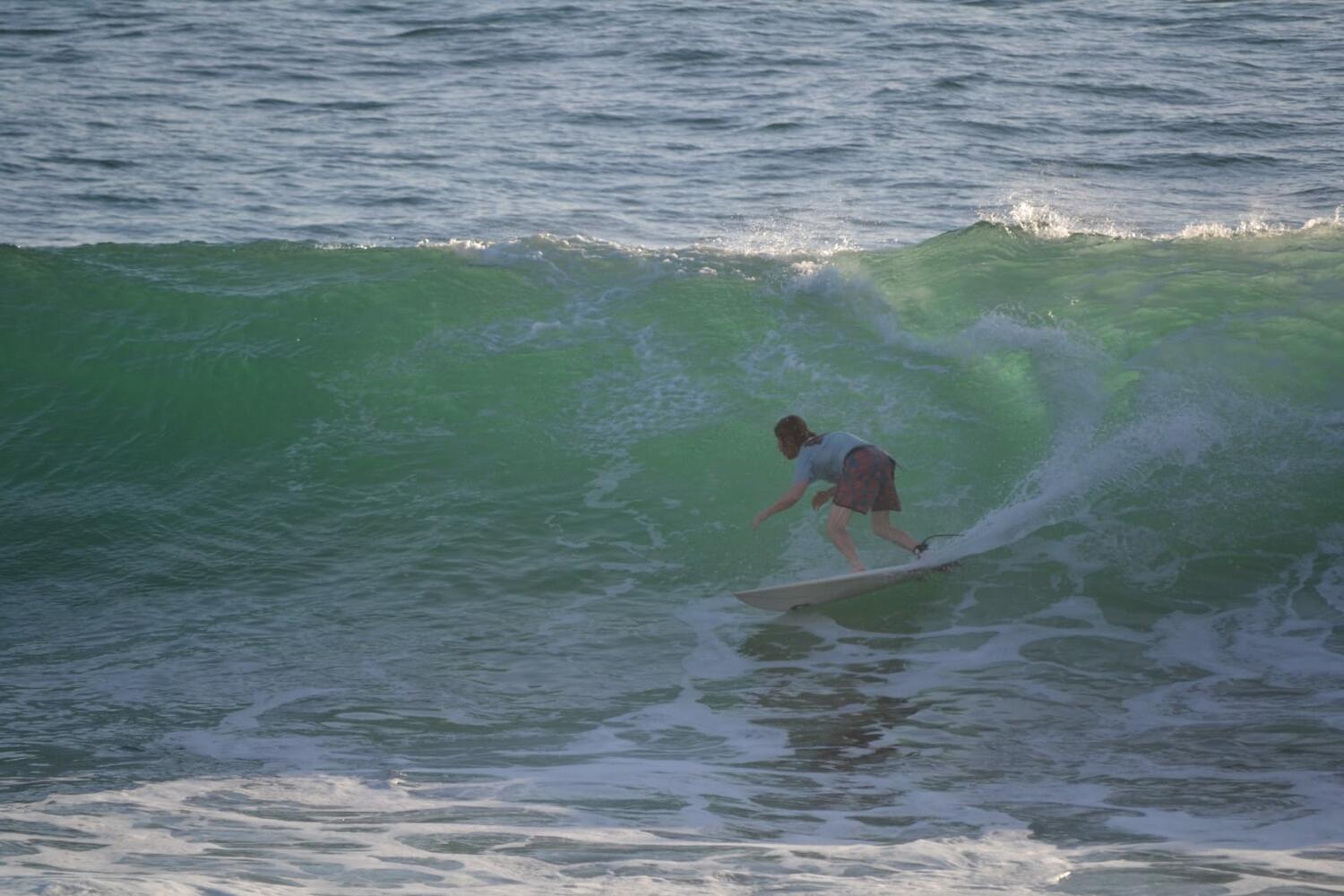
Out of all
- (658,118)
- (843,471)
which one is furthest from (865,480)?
(658,118)

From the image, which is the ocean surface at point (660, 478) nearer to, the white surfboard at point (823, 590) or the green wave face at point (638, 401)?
the green wave face at point (638, 401)

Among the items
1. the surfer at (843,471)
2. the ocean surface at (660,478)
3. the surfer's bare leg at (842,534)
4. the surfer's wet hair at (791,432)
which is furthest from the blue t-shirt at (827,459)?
the ocean surface at (660,478)

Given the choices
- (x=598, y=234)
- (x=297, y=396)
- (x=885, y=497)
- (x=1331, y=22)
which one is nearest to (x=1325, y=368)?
(x=885, y=497)

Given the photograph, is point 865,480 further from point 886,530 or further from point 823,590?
point 823,590

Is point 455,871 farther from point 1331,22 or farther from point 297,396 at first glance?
point 1331,22

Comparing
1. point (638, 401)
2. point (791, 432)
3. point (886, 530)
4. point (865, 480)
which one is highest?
point (791, 432)

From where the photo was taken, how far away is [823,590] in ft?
28.1

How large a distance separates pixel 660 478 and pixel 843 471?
2.34 metres

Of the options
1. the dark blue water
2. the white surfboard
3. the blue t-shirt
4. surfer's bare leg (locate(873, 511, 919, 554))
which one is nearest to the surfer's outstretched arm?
the blue t-shirt

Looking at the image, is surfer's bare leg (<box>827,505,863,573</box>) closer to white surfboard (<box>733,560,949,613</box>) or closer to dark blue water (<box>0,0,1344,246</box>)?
white surfboard (<box>733,560,949,613</box>)

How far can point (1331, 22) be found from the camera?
2156cm

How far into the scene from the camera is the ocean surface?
18.9ft

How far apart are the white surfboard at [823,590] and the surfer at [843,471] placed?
11 centimetres

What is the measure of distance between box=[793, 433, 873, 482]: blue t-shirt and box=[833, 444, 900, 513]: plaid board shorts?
34 mm
